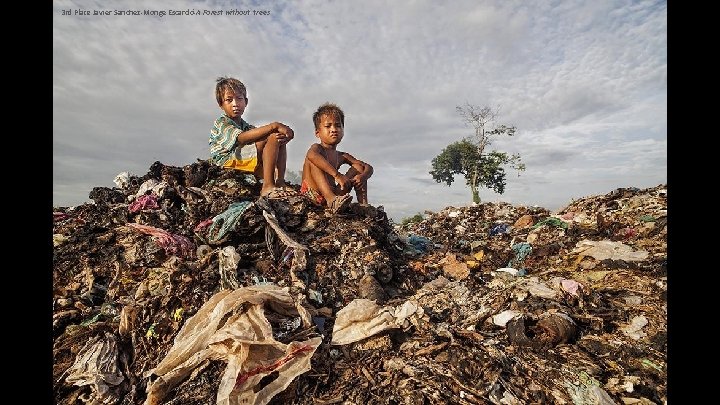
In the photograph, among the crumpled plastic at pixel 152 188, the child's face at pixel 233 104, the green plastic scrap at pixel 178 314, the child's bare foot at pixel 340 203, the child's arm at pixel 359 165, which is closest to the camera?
the green plastic scrap at pixel 178 314

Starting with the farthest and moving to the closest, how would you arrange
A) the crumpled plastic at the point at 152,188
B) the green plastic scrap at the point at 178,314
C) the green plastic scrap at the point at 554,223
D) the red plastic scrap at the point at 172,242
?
the green plastic scrap at the point at 554,223
the crumpled plastic at the point at 152,188
the red plastic scrap at the point at 172,242
the green plastic scrap at the point at 178,314

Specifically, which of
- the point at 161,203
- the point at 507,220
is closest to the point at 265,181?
the point at 161,203

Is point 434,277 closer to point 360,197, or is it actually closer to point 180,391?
point 360,197

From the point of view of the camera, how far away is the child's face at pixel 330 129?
484cm

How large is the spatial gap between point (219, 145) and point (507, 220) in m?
5.47

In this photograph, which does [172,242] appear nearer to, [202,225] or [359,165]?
[202,225]

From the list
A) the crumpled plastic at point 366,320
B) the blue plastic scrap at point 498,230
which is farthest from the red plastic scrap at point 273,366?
the blue plastic scrap at point 498,230

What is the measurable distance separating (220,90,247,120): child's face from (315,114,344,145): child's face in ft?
3.67

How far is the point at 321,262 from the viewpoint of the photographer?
3.66 meters

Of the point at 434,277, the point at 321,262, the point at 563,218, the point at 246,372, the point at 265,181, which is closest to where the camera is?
the point at 246,372

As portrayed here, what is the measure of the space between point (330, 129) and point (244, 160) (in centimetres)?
128

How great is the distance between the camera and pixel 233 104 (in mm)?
4824

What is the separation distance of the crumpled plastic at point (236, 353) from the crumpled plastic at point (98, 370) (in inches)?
9.6

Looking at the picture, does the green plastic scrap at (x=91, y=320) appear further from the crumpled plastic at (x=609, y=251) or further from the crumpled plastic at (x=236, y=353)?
the crumpled plastic at (x=609, y=251)
